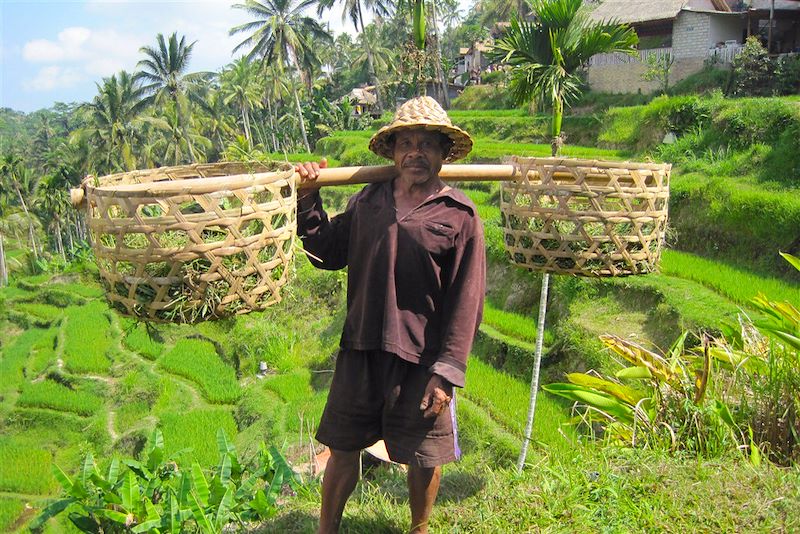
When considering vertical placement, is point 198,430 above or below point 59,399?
above

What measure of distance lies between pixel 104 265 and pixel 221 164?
2.06 ft

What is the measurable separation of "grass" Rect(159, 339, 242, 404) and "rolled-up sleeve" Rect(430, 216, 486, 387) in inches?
331

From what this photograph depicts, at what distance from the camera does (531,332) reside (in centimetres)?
710

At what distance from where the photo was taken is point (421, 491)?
217 cm

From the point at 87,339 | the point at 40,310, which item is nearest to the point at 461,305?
the point at 87,339

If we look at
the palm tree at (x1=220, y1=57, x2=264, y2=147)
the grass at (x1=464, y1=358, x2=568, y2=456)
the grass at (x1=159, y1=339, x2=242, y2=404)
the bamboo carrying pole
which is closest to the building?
the grass at (x1=464, y1=358, x2=568, y2=456)

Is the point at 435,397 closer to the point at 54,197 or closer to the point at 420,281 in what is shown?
the point at 420,281

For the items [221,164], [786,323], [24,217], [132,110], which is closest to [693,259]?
[786,323]

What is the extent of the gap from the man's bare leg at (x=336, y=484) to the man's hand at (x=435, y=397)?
0.33 m

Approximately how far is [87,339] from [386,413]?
12.5 meters

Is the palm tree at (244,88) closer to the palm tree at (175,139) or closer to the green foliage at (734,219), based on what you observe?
the palm tree at (175,139)

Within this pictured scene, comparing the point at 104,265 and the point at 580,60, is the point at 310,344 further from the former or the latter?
the point at 104,265

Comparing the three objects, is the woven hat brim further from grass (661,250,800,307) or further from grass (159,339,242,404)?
grass (159,339,242,404)

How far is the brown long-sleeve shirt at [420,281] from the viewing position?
2.01 meters
